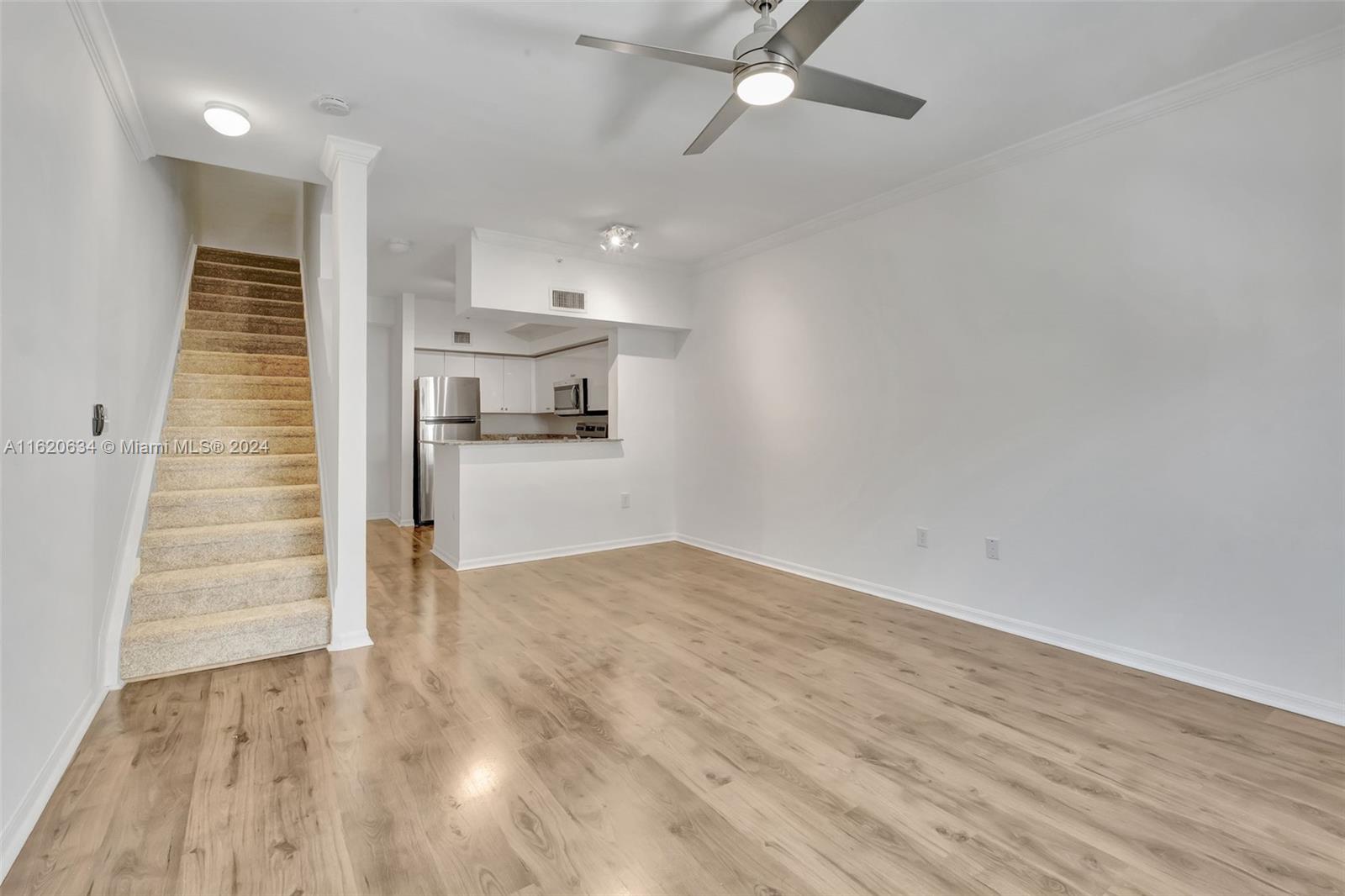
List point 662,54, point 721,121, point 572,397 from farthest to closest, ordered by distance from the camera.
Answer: point 572,397 → point 721,121 → point 662,54

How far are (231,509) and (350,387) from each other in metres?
1.22

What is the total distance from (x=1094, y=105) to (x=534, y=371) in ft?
19.8

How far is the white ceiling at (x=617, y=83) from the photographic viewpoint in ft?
7.12

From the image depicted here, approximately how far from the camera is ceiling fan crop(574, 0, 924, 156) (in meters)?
1.78

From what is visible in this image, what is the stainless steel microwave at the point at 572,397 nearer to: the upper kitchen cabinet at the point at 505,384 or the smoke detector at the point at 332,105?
the upper kitchen cabinet at the point at 505,384

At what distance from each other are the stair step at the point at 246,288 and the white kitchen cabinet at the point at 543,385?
103 inches

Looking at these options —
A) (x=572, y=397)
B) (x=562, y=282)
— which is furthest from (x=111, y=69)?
(x=572, y=397)

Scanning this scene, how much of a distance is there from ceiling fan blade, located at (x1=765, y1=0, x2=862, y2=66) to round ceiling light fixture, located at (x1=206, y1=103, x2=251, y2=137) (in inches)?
93.7

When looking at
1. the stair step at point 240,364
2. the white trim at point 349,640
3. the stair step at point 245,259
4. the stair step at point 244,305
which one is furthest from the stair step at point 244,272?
the white trim at point 349,640

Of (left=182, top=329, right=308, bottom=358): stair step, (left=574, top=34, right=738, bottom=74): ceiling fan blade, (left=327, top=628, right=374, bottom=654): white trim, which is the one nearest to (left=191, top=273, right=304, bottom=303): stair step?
(left=182, top=329, right=308, bottom=358): stair step

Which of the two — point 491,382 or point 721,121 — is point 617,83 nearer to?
point 721,121

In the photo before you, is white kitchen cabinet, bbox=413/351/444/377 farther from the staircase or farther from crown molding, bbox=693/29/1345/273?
crown molding, bbox=693/29/1345/273

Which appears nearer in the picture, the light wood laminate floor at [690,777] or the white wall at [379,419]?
the light wood laminate floor at [690,777]

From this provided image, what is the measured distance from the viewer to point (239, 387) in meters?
4.36
